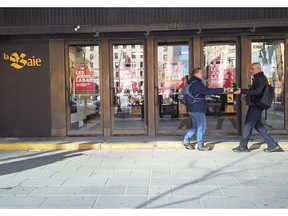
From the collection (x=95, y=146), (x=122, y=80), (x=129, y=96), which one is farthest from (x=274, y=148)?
(x=122, y=80)

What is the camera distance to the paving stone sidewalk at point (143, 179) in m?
4.84

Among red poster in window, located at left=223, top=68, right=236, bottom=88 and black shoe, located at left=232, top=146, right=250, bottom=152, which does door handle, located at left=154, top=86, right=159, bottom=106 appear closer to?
red poster in window, located at left=223, top=68, right=236, bottom=88

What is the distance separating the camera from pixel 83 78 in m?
9.98

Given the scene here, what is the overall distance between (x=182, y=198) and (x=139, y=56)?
547 cm

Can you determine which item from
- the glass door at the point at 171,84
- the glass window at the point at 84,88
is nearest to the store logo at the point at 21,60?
the glass window at the point at 84,88

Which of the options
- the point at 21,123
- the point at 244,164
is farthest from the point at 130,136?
the point at 244,164

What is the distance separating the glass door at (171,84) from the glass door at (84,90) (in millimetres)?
1673

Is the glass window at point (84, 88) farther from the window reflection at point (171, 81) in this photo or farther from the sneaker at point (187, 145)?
the sneaker at point (187, 145)

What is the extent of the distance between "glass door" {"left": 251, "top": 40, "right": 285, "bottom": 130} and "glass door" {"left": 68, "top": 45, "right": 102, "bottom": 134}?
4.23 metres

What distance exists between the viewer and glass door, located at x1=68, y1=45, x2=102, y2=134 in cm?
985

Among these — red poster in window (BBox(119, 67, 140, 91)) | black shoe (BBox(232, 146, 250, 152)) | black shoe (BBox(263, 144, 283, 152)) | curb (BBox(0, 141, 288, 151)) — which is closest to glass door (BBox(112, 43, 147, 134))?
red poster in window (BBox(119, 67, 140, 91))

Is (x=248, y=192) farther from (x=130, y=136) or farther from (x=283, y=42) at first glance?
(x=283, y=42)

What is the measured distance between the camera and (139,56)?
9.76 m

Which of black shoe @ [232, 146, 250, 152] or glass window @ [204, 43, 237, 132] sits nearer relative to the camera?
black shoe @ [232, 146, 250, 152]
